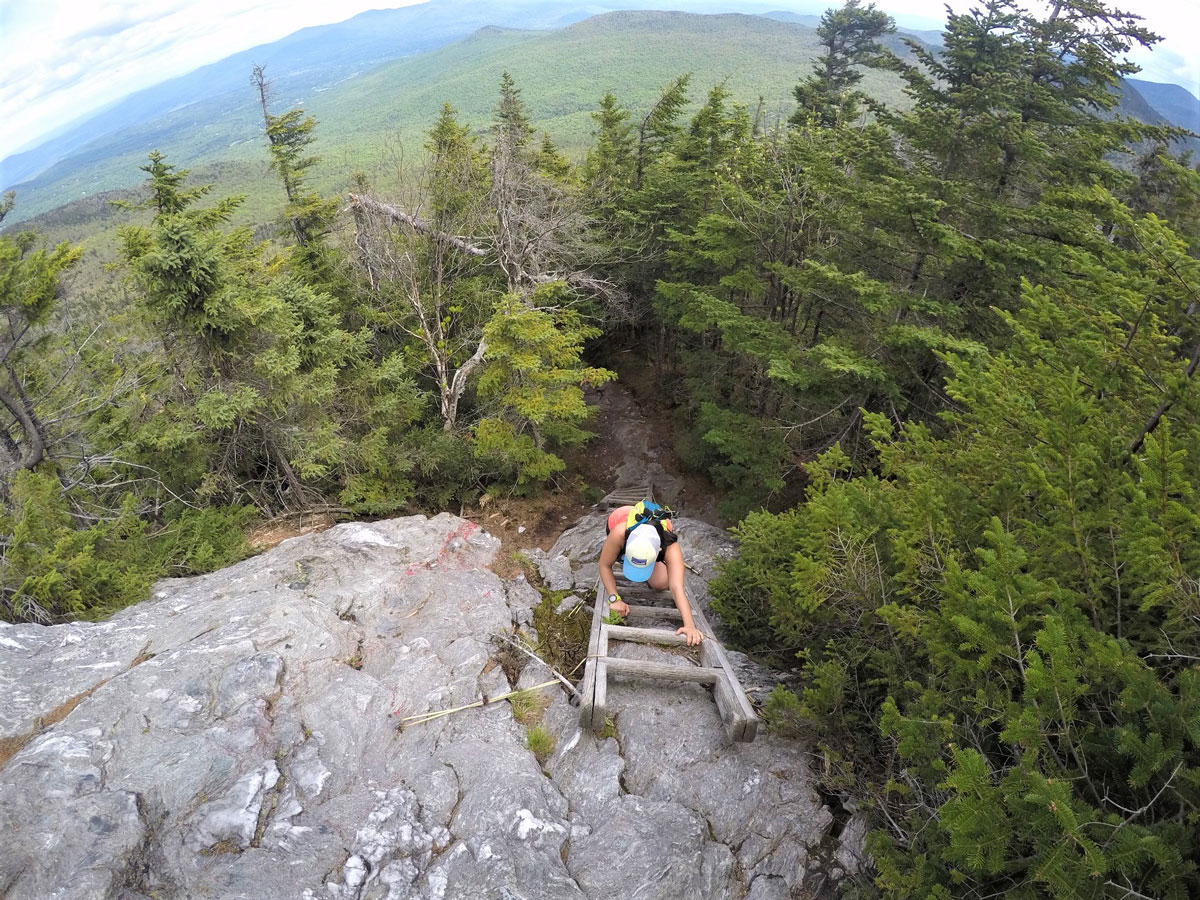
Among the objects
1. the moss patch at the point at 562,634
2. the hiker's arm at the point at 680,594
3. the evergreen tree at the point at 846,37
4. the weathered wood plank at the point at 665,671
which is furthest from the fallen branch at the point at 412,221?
the evergreen tree at the point at 846,37

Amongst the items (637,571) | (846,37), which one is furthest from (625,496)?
(846,37)

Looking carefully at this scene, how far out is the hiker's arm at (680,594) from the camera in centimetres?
565

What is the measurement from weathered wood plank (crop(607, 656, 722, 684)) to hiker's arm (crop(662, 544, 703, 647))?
0.36 meters

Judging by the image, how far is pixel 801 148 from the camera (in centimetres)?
1171

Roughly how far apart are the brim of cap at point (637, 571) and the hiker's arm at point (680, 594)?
0.29 m

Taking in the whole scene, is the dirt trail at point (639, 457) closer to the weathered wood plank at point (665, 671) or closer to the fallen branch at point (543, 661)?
the fallen branch at point (543, 661)

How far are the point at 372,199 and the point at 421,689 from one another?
52.0 ft

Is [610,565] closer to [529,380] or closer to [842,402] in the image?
[842,402]

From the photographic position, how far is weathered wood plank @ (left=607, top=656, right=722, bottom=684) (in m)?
5.20

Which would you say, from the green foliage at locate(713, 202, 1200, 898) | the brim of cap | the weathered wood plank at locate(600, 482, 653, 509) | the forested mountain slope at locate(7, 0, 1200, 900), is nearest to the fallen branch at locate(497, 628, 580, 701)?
the brim of cap

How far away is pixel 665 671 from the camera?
206 inches

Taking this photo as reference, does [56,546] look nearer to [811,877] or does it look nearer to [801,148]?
[811,877]

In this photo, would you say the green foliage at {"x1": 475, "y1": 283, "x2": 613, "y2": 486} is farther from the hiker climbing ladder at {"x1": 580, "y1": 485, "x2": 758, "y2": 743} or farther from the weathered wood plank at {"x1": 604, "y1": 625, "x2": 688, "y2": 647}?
the weathered wood plank at {"x1": 604, "y1": 625, "x2": 688, "y2": 647}

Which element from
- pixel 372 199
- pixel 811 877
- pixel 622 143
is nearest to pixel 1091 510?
pixel 811 877
